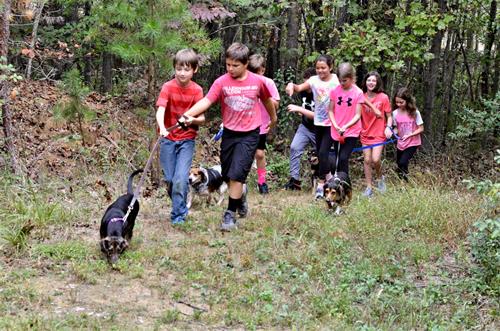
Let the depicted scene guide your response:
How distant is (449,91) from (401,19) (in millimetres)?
6502

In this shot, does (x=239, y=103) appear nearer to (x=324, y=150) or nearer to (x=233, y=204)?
(x=233, y=204)

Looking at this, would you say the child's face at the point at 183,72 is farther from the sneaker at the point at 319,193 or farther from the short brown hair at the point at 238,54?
the sneaker at the point at 319,193

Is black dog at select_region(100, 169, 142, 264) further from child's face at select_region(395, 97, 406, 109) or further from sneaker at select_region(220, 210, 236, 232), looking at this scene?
child's face at select_region(395, 97, 406, 109)

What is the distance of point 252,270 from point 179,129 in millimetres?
2028

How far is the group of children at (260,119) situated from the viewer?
663 cm

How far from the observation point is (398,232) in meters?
7.03

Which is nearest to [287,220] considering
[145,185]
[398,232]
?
[398,232]

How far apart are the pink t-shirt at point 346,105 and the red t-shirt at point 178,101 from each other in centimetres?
262

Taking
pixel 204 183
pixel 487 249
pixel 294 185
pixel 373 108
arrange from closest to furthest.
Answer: pixel 487 249
pixel 204 183
pixel 373 108
pixel 294 185

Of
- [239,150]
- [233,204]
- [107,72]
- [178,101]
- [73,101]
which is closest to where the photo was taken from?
[239,150]

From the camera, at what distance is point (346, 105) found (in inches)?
341

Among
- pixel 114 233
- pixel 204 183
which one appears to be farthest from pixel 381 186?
pixel 114 233

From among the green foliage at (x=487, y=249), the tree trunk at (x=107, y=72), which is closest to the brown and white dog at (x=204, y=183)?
the green foliage at (x=487, y=249)

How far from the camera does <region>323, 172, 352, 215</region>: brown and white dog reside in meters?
7.60
